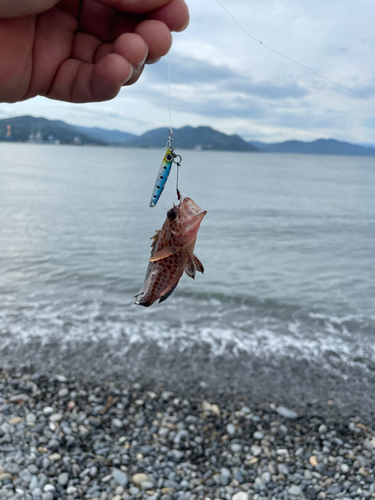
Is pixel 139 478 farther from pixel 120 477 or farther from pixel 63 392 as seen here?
pixel 63 392

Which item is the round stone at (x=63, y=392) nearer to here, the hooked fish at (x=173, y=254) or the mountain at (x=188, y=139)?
the hooked fish at (x=173, y=254)

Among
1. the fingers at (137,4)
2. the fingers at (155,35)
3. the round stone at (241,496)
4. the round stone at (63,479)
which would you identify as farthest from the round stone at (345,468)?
the fingers at (137,4)

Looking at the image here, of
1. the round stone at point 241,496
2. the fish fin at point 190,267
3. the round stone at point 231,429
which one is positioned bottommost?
the round stone at point 241,496

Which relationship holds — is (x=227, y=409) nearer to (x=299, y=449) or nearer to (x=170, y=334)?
(x=299, y=449)

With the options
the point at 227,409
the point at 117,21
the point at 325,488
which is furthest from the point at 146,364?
the point at 117,21

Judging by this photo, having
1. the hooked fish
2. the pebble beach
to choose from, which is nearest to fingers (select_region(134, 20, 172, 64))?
the hooked fish
